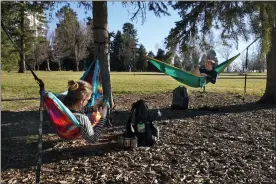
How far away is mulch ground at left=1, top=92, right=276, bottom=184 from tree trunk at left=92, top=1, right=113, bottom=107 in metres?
0.95

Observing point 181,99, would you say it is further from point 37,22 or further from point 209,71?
point 37,22

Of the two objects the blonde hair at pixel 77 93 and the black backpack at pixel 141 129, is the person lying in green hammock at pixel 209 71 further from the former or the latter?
the blonde hair at pixel 77 93

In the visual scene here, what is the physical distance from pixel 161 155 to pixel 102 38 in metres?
2.92

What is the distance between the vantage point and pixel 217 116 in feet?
20.2

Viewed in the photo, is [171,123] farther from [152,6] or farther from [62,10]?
[62,10]

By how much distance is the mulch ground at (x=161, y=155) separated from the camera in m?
3.07

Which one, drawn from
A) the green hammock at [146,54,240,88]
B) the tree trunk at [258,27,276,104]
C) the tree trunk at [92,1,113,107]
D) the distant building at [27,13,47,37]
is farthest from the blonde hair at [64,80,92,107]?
the tree trunk at [258,27,276,104]

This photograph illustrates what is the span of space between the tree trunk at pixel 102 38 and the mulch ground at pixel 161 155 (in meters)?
0.95

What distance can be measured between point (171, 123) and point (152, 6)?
2608 mm

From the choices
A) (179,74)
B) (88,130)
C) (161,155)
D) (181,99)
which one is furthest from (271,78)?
(88,130)

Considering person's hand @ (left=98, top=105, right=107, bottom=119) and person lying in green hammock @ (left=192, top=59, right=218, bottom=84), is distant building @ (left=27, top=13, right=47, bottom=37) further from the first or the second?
person lying in green hammock @ (left=192, top=59, right=218, bottom=84)

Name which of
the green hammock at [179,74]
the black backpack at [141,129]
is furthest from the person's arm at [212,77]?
the black backpack at [141,129]

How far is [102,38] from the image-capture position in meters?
5.88

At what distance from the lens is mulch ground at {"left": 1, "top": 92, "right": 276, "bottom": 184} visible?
10.1 ft
